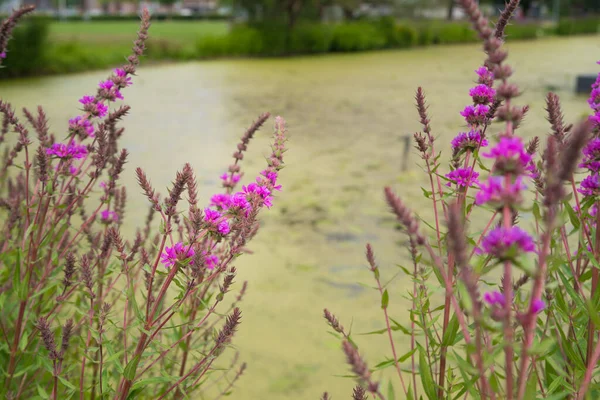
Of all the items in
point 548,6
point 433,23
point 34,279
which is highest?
point 548,6

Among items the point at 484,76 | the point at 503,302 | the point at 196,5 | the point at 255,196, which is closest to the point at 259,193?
the point at 255,196

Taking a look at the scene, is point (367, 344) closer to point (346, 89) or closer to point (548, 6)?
point (346, 89)

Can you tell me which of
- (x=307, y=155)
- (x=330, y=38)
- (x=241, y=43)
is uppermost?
(x=330, y=38)

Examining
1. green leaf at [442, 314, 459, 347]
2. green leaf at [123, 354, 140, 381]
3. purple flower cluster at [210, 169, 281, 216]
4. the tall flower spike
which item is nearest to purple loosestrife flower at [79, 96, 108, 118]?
the tall flower spike

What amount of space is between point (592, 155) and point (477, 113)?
222 millimetres

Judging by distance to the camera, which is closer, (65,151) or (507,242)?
(507,242)

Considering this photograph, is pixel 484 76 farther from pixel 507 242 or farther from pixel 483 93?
pixel 507 242

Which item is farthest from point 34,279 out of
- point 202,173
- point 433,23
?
point 433,23

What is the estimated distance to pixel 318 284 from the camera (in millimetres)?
2801

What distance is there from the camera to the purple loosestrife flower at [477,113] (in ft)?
3.90

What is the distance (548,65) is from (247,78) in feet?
17.9

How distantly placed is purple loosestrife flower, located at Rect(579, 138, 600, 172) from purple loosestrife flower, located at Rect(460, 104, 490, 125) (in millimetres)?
190

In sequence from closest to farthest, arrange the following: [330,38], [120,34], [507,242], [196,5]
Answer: [507,242] → [330,38] → [120,34] → [196,5]

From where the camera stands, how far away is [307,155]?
16.1ft
